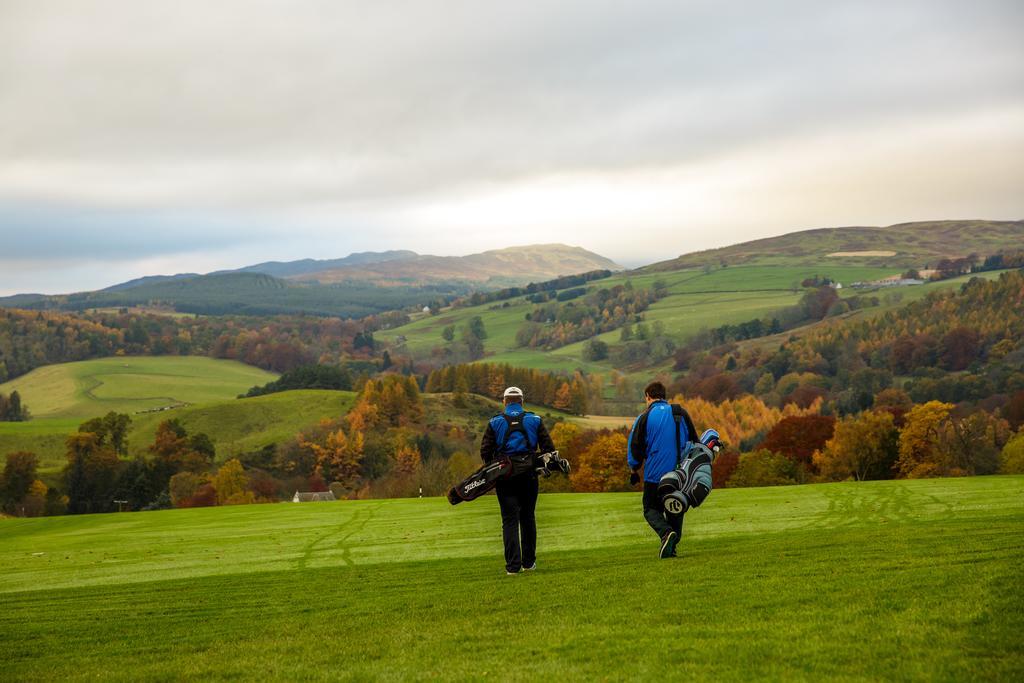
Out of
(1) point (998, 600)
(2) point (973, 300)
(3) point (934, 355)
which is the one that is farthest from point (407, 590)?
(2) point (973, 300)

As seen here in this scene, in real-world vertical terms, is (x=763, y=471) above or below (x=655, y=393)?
below

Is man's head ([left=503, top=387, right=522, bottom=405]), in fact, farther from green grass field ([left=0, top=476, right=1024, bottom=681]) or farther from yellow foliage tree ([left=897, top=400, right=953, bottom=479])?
yellow foliage tree ([left=897, top=400, right=953, bottom=479])

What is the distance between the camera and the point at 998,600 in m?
9.72

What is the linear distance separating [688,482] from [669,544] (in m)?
1.55

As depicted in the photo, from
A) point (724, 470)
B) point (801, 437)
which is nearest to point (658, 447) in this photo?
point (724, 470)

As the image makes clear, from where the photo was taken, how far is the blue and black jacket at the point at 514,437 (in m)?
14.9

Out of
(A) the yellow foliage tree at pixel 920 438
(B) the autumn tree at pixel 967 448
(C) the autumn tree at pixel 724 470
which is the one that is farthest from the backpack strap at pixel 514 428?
(A) the yellow foliage tree at pixel 920 438

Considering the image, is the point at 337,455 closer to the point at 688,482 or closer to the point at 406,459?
the point at 406,459

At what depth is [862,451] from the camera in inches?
2790

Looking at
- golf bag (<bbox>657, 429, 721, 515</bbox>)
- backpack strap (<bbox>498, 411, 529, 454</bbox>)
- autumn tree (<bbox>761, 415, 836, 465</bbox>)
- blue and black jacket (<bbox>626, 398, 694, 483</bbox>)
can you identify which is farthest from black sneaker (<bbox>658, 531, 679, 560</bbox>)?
autumn tree (<bbox>761, 415, 836, 465</bbox>)

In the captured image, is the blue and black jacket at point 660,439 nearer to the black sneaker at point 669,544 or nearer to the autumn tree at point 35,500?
the black sneaker at point 669,544

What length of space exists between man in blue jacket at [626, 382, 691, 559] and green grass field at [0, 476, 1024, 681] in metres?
0.80

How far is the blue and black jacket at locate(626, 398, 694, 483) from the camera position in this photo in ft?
48.1

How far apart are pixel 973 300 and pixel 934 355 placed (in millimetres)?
37572
